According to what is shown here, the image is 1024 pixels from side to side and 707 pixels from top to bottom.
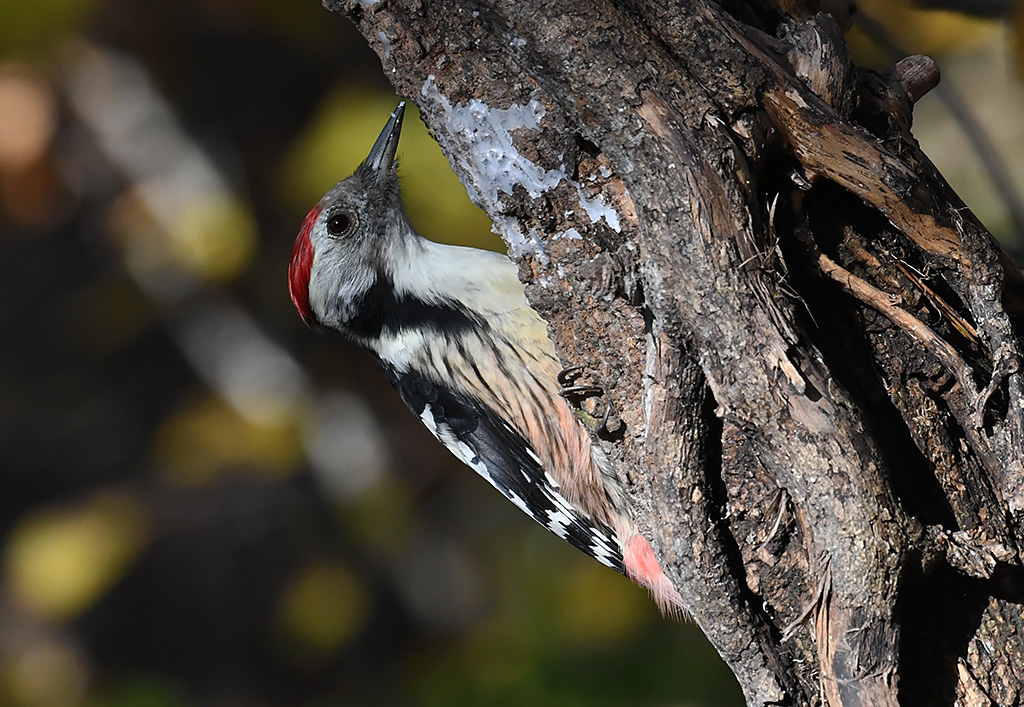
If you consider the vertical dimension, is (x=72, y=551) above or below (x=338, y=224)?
below

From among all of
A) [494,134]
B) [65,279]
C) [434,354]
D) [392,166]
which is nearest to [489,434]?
[434,354]

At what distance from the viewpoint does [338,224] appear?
226cm

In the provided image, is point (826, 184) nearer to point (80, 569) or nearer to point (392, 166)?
point (392, 166)

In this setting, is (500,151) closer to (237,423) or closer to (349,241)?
(349,241)

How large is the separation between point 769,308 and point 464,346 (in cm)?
110

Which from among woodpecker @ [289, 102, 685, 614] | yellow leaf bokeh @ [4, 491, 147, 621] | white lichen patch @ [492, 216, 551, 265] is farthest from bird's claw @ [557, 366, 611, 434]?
yellow leaf bokeh @ [4, 491, 147, 621]

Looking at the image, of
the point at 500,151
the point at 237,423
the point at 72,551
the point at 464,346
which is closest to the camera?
the point at 500,151

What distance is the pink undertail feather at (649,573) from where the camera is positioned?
2.04 m

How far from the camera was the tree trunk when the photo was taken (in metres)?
1.04

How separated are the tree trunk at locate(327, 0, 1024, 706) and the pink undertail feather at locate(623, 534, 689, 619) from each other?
865 millimetres

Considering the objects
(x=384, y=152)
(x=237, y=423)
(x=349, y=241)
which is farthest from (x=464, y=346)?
(x=237, y=423)

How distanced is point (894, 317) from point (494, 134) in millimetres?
530

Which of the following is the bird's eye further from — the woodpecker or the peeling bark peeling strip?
the peeling bark peeling strip

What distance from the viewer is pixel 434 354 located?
2.10 meters
